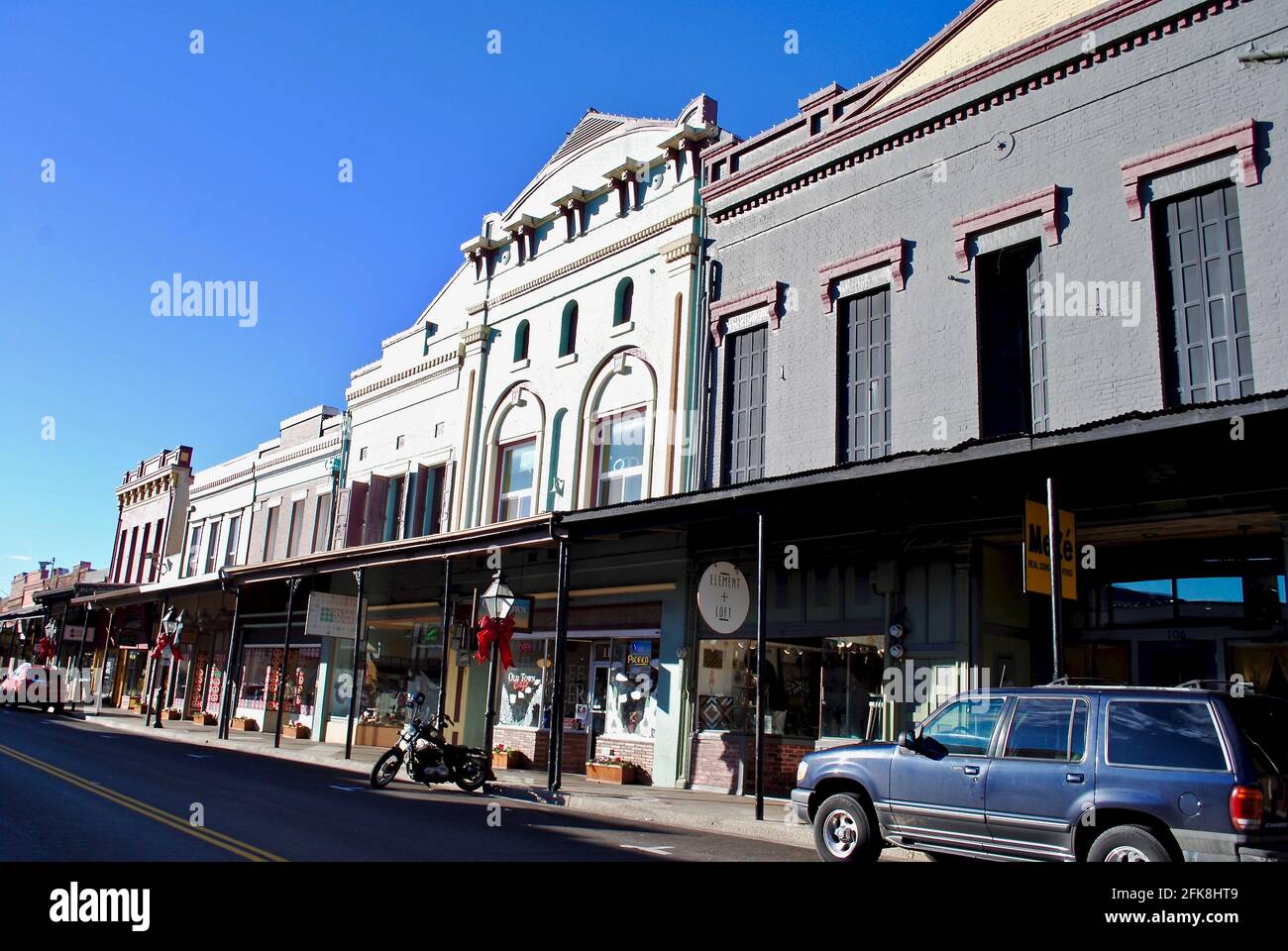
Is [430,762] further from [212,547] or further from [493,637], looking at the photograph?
[212,547]

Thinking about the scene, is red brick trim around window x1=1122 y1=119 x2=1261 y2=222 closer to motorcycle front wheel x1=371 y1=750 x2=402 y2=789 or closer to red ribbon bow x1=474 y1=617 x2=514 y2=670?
red ribbon bow x1=474 y1=617 x2=514 y2=670

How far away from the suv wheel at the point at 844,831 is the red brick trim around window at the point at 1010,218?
29.1 feet

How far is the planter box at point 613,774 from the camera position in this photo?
1825cm

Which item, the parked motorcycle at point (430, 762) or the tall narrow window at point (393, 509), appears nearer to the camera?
the parked motorcycle at point (430, 762)

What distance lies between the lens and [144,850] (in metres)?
8.55

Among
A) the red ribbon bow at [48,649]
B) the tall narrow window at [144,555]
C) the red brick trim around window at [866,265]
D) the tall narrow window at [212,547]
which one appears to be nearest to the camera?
the red brick trim around window at [866,265]

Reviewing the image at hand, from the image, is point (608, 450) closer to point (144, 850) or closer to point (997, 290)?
point (997, 290)

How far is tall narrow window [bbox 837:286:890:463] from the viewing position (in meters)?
16.4

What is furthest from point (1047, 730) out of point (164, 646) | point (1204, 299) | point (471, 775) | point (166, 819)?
point (164, 646)

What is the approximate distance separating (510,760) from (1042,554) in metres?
13.3

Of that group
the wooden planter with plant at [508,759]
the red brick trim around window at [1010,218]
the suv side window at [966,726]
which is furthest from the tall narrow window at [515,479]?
the suv side window at [966,726]

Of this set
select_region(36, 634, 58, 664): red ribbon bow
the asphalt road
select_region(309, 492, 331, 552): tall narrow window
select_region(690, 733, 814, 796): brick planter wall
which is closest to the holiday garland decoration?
the asphalt road

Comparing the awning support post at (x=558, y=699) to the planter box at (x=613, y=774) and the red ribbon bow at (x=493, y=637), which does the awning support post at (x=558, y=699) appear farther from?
the red ribbon bow at (x=493, y=637)

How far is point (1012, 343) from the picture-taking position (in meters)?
15.1
